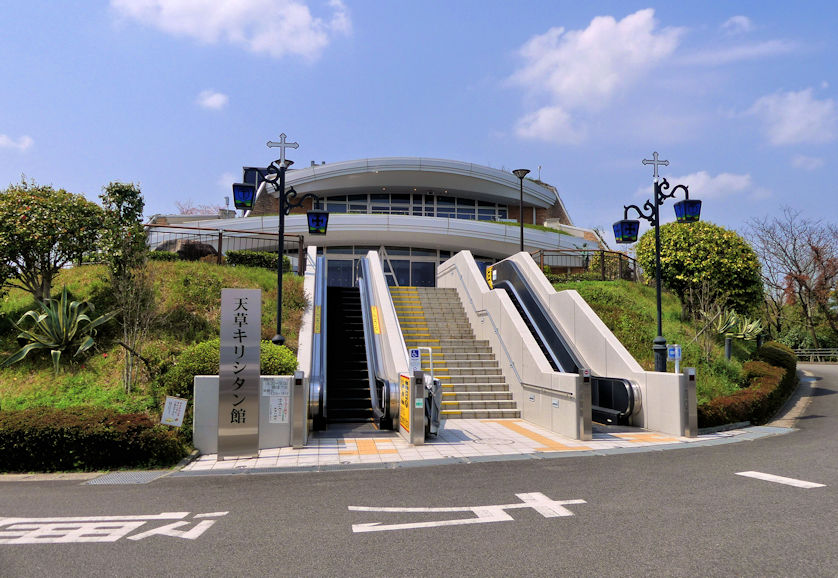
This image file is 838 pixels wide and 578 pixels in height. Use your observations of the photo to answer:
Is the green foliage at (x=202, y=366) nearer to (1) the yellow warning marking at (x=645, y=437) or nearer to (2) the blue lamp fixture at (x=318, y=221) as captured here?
(2) the blue lamp fixture at (x=318, y=221)

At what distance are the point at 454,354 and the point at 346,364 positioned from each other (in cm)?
310

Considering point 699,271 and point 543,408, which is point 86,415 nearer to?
point 543,408

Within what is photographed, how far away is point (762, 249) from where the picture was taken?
126 feet

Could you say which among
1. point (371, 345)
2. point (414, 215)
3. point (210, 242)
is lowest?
point (371, 345)

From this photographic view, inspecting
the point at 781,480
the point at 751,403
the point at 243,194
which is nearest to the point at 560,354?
the point at 751,403

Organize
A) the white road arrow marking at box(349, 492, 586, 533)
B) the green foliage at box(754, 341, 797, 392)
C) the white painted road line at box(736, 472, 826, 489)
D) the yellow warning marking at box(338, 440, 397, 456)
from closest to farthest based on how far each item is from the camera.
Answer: the white road arrow marking at box(349, 492, 586, 533) < the white painted road line at box(736, 472, 826, 489) < the yellow warning marking at box(338, 440, 397, 456) < the green foliage at box(754, 341, 797, 392)

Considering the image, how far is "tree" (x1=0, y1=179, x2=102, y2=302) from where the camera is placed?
39.7ft

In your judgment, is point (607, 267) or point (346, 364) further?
point (607, 267)

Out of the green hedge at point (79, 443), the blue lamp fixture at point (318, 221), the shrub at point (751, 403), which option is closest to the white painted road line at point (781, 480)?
the shrub at point (751, 403)

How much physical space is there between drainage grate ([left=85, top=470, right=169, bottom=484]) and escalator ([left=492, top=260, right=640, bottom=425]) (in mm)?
8944

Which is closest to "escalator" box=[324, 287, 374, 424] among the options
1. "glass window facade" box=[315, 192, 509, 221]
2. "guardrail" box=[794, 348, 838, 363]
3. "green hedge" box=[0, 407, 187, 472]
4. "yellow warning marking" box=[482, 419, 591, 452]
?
"yellow warning marking" box=[482, 419, 591, 452]

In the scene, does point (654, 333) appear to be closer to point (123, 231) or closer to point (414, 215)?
point (123, 231)

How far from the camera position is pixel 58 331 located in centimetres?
1129

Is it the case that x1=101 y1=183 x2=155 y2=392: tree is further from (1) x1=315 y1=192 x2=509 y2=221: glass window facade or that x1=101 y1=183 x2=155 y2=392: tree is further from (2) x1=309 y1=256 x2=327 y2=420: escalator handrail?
(1) x1=315 y1=192 x2=509 y2=221: glass window facade
